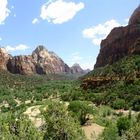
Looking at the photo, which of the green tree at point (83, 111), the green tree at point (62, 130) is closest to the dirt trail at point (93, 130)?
the green tree at point (83, 111)

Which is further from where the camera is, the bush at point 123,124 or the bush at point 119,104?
the bush at point 119,104

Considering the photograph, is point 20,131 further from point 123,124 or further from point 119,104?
point 119,104

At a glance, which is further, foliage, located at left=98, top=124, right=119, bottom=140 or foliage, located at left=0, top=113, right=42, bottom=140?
foliage, located at left=98, top=124, right=119, bottom=140

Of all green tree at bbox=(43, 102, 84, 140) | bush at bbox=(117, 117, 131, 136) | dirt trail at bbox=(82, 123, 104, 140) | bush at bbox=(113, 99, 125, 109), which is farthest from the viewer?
bush at bbox=(113, 99, 125, 109)

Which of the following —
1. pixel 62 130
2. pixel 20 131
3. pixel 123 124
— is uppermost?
pixel 20 131

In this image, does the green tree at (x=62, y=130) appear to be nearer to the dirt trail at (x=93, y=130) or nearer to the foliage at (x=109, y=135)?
the foliage at (x=109, y=135)

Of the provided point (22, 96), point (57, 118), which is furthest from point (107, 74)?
point (57, 118)

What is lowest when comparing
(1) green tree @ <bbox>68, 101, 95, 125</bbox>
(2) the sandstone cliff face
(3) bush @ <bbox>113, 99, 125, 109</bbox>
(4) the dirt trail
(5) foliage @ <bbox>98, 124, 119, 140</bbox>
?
(5) foliage @ <bbox>98, 124, 119, 140</bbox>

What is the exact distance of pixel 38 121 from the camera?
72500 mm

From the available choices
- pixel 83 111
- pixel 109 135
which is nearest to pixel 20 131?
pixel 109 135

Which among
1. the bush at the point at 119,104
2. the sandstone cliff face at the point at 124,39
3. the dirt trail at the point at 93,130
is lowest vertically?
the dirt trail at the point at 93,130

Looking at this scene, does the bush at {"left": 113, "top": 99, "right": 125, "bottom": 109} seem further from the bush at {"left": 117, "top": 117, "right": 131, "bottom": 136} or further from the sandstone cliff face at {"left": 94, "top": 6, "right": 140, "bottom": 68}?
the sandstone cliff face at {"left": 94, "top": 6, "right": 140, "bottom": 68}

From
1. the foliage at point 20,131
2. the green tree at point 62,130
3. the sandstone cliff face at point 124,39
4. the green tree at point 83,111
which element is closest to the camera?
the foliage at point 20,131

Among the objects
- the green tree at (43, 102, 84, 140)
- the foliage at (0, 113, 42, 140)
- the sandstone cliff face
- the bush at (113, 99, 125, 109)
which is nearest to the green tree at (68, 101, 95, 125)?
the bush at (113, 99, 125, 109)
